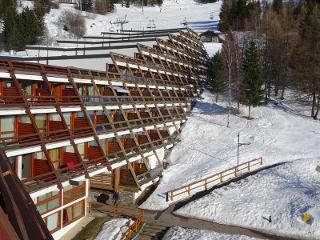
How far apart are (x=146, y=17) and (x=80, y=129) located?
12007cm

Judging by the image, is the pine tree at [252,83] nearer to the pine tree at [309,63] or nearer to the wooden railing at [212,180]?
the pine tree at [309,63]

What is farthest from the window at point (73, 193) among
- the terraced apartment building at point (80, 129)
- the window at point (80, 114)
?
the window at point (80, 114)

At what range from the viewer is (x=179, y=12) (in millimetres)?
148750

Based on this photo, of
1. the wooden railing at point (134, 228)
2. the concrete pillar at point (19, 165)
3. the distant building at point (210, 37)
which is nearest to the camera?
the concrete pillar at point (19, 165)

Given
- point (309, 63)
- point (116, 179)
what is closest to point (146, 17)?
point (309, 63)

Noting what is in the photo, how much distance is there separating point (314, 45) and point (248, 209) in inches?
1374

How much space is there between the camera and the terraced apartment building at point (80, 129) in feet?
67.4

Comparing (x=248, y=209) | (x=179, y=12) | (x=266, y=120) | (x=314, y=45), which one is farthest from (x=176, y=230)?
(x=179, y=12)

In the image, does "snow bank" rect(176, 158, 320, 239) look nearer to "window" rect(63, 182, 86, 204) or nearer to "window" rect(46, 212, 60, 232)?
"window" rect(63, 182, 86, 204)

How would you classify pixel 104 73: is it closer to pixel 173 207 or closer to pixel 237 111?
pixel 173 207

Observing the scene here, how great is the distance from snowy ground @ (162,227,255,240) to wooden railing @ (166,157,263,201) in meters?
5.08

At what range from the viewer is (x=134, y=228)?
2498 centimetres

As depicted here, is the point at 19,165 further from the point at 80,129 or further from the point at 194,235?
the point at 194,235

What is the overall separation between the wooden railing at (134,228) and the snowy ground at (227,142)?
3.72 m
